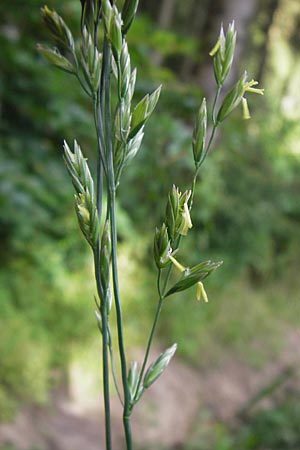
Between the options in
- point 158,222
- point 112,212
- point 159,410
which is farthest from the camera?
point 158,222

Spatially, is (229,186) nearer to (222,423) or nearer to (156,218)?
(156,218)

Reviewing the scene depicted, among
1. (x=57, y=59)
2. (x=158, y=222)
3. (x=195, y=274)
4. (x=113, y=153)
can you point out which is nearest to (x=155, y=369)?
(x=195, y=274)

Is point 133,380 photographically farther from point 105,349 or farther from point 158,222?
point 158,222

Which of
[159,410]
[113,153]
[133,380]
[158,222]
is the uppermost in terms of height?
[113,153]

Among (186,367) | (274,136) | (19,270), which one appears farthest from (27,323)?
(274,136)

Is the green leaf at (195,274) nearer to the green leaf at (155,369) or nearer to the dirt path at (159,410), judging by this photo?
the green leaf at (155,369)

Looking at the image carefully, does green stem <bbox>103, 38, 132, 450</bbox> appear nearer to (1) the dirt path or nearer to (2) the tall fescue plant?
(2) the tall fescue plant

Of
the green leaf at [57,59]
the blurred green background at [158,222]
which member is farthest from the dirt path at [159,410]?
the green leaf at [57,59]
